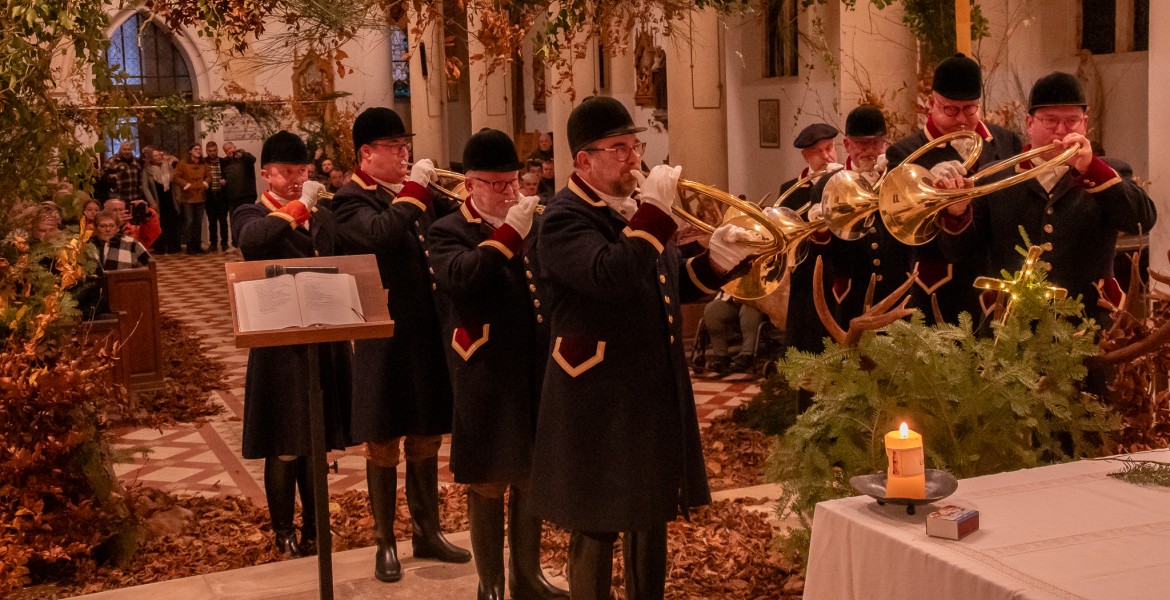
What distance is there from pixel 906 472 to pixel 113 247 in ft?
26.1

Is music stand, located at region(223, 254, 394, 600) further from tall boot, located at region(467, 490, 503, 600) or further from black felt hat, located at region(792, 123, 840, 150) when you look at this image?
black felt hat, located at region(792, 123, 840, 150)

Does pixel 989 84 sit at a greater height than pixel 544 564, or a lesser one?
greater

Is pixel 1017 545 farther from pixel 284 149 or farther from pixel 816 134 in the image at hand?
pixel 816 134

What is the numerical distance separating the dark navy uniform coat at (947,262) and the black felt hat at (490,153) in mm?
1674

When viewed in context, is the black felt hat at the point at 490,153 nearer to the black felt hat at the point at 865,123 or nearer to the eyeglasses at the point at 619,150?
the eyeglasses at the point at 619,150

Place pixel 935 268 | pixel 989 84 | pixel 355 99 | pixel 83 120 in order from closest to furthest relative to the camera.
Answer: pixel 935 268 → pixel 83 120 → pixel 989 84 → pixel 355 99

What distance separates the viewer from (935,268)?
5.41 metres

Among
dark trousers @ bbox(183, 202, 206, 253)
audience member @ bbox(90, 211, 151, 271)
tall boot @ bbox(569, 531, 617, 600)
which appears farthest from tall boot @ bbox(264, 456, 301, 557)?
dark trousers @ bbox(183, 202, 206, 253)

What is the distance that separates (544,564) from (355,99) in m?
19.1

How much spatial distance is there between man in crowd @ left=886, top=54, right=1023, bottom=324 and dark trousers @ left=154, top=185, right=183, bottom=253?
16430 millimetres

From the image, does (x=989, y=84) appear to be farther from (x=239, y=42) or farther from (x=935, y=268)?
(x=239, y=42)

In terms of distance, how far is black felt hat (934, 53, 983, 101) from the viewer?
4.79 metres

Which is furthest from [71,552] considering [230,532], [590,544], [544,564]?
[590,544]

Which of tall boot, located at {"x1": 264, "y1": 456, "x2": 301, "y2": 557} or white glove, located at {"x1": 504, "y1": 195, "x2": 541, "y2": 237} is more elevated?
white glove, located at {"x1": 504, "y1": 195, "x2": 541, "y2": 237}
